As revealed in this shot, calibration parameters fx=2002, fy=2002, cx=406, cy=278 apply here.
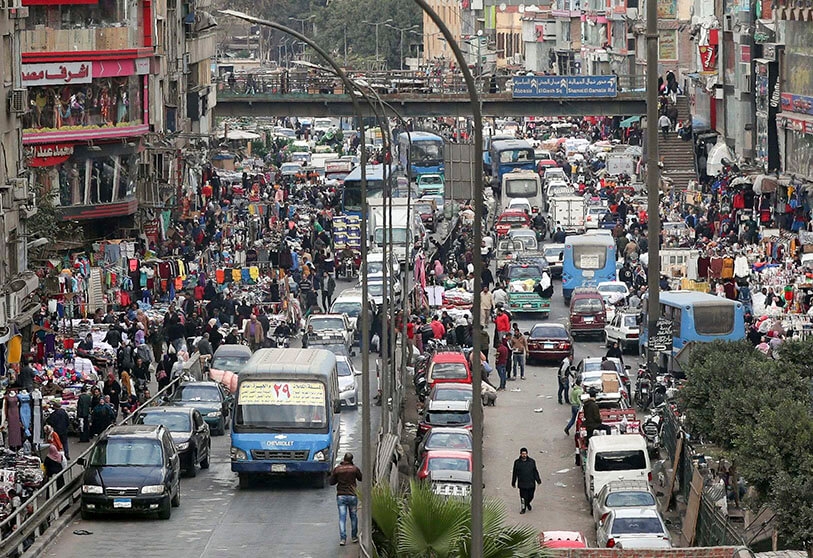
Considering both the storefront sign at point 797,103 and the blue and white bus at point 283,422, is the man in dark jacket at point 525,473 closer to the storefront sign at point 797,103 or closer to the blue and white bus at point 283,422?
the blue and white bus at point 283,422

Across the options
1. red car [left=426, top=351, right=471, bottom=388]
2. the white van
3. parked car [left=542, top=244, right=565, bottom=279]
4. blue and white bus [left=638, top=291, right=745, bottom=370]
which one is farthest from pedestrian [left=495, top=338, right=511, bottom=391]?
parked car [left=542, top=244, right=565, bottom=279]

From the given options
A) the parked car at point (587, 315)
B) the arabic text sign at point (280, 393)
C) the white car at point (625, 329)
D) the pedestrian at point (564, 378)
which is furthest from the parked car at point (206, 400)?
the parked car at point (587, 315)

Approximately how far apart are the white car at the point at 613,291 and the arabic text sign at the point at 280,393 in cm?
2503

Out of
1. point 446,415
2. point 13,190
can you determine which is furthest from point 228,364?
point 13,190

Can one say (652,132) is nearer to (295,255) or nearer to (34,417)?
(34,417)

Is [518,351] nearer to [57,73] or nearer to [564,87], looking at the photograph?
[57,73]

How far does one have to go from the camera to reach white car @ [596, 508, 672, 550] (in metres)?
29.9

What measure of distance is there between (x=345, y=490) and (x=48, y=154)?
108 feet

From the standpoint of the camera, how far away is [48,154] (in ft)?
194

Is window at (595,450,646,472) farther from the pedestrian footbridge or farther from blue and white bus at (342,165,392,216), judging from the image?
the pedestrian footbridge

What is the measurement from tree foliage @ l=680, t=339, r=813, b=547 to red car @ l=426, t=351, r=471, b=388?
315 inches

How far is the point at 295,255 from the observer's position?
63875 mm

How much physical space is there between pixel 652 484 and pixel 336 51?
138 m

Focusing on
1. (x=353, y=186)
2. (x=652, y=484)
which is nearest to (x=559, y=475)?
(x=652, y=484)
